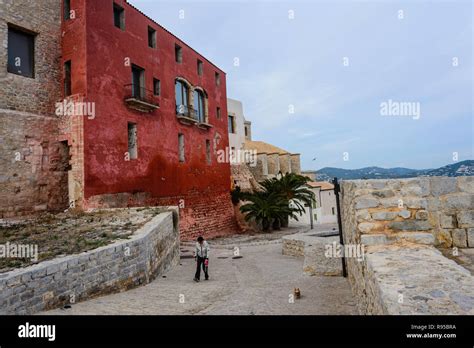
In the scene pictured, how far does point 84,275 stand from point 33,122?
33.3 ft

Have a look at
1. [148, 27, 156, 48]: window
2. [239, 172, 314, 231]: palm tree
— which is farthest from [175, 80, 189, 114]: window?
[239, 172, 314, 231]: palm tree

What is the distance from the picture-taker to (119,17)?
1619 cm

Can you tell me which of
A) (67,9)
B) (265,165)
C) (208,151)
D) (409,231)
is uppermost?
(67,9)

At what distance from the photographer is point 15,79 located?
1324 centimetres

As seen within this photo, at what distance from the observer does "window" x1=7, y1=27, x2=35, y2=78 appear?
13.2 metres

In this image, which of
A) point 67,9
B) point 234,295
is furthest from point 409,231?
point 67,9

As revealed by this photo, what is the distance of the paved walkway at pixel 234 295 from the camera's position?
5.89 m

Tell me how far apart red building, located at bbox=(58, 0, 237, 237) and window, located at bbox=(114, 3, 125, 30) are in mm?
47

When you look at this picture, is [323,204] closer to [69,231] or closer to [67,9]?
[67,9]

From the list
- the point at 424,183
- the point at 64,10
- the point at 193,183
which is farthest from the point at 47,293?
the point at 193,183

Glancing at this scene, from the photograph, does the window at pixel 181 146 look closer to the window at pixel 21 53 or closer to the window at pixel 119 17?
the window at pixel 119 17

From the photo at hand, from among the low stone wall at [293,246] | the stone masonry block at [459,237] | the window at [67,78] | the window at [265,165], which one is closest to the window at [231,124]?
the window at [265,165]
